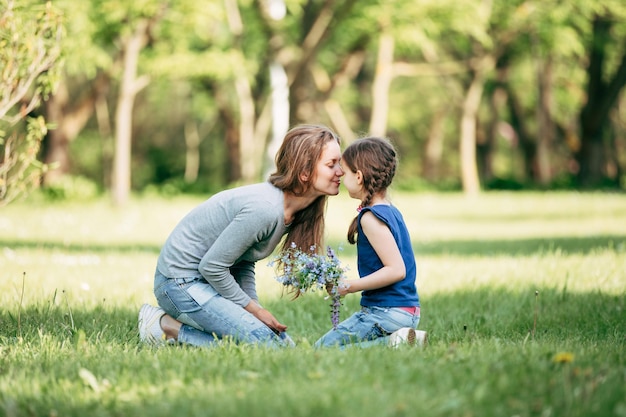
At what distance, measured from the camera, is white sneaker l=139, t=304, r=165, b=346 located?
4738mm

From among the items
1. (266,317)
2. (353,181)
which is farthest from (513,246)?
(266,317)

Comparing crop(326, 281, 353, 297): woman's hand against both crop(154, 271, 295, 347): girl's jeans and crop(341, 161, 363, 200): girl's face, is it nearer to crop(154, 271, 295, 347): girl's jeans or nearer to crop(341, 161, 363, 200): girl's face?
crop(154, 271, 295, 347): girl's jeans

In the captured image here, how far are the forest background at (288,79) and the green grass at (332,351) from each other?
1.14 metres

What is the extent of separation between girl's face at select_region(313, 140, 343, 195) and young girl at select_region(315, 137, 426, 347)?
6 centimetres

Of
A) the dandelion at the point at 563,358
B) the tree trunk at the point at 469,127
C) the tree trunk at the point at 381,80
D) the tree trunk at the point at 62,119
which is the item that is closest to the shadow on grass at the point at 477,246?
the dandelion at the point at 563,358

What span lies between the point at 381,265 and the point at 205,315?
1.10 m

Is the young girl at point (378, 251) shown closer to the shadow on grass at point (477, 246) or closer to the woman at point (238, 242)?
the woman at point (238, 242)

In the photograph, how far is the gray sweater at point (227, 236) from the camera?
176 inches

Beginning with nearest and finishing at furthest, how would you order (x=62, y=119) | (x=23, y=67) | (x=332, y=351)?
(x=332, y=351) < (x=23, y=67) < (x=62, y=119)

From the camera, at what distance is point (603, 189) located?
1049 inches

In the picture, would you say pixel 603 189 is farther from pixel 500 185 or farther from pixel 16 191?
pixel 16 191

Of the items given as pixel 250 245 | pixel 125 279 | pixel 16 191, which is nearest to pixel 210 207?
pixel 250 245

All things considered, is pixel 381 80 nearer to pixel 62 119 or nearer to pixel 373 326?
pixel 62 119

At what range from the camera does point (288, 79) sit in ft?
64.5
